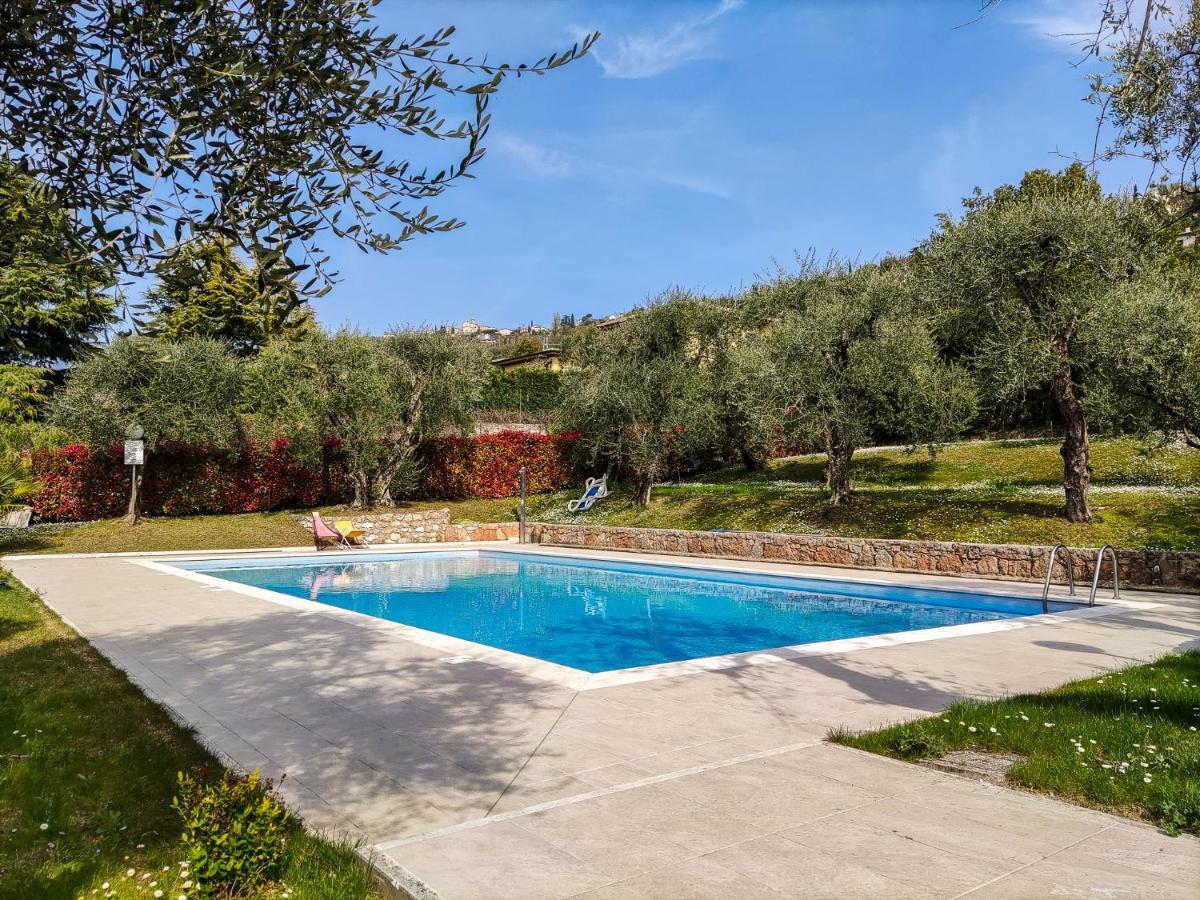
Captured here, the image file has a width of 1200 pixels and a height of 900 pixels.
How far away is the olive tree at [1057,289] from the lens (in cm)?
1398

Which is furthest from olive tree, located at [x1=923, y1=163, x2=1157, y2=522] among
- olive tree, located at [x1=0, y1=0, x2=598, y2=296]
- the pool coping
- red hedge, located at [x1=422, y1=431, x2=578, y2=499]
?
red hedge, located at [x1=422, y1=431, x2=578, y2=499]

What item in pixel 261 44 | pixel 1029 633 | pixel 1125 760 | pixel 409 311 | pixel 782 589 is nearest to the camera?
pixel 261 44

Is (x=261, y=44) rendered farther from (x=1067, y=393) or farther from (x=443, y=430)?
(x=443, y=430)

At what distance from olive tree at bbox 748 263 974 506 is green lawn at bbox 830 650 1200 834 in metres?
11.4

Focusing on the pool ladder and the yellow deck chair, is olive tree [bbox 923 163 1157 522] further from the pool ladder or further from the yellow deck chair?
the yellow deck chair

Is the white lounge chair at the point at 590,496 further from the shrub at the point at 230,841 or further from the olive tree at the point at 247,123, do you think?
the shrub at the point at 230,841

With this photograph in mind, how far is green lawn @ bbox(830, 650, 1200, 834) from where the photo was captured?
3.98 m

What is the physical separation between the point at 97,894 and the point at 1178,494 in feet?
58.4

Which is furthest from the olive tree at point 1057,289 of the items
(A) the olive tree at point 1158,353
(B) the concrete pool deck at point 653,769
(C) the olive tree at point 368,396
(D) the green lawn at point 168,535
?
(D) the green lawn at point 168,535

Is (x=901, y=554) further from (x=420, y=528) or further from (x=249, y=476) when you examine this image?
(x=249, y=476)

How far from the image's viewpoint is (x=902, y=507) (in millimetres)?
17734

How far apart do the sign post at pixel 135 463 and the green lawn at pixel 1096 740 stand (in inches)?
753

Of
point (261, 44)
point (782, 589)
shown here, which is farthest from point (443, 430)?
point (261, 44)

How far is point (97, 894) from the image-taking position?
3.18 meters
